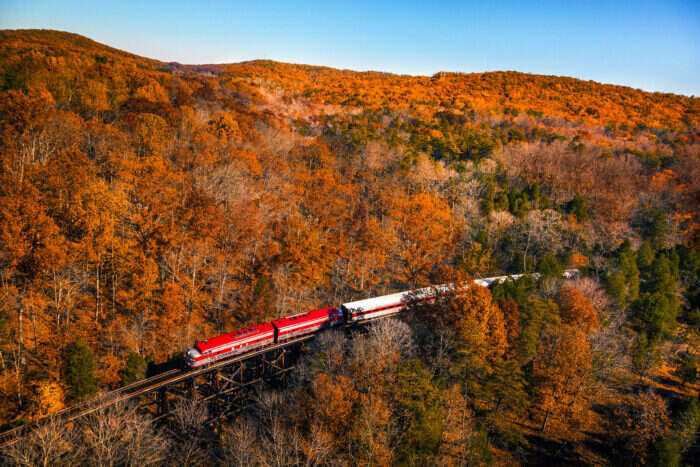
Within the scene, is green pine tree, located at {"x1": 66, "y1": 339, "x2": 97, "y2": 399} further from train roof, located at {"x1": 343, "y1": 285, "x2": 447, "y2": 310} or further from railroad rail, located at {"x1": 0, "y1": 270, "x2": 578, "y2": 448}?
train roof, located at {"x1": 343, "y1": 285, "x2": 447, "y2": 310}

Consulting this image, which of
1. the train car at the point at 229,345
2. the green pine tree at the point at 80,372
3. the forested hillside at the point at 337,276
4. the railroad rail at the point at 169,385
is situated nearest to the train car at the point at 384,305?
the railroad rail at the point at 169,385

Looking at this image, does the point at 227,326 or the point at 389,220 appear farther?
the point at 389,220

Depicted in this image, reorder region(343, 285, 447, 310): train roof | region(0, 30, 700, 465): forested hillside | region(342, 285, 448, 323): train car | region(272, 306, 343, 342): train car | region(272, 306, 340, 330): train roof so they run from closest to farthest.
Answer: region(0, 30, 700, 465): forested hillside
region(272, 306, 343, 342): train car
region(272, 306, 340, 330): train roof
region(342, 285, 448, 323): train car
region(343, 285, 447, 310): train roof

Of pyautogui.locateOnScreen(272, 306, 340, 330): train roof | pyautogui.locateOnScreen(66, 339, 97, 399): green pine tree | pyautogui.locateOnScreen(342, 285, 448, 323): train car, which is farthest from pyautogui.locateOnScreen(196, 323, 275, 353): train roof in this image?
pyautogui.locateOnScreen(342, 285, 448, 323): train car

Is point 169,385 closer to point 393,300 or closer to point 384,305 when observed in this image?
point 384,305

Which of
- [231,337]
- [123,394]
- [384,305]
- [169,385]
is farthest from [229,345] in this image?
[384,305]

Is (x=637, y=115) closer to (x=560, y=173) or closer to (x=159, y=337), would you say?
(x=560, y=173)

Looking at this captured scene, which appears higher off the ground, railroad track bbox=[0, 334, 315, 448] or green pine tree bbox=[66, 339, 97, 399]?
green pine tree bbox=[66, 339, 97, 399]

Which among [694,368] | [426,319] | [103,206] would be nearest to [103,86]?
[103,206]
